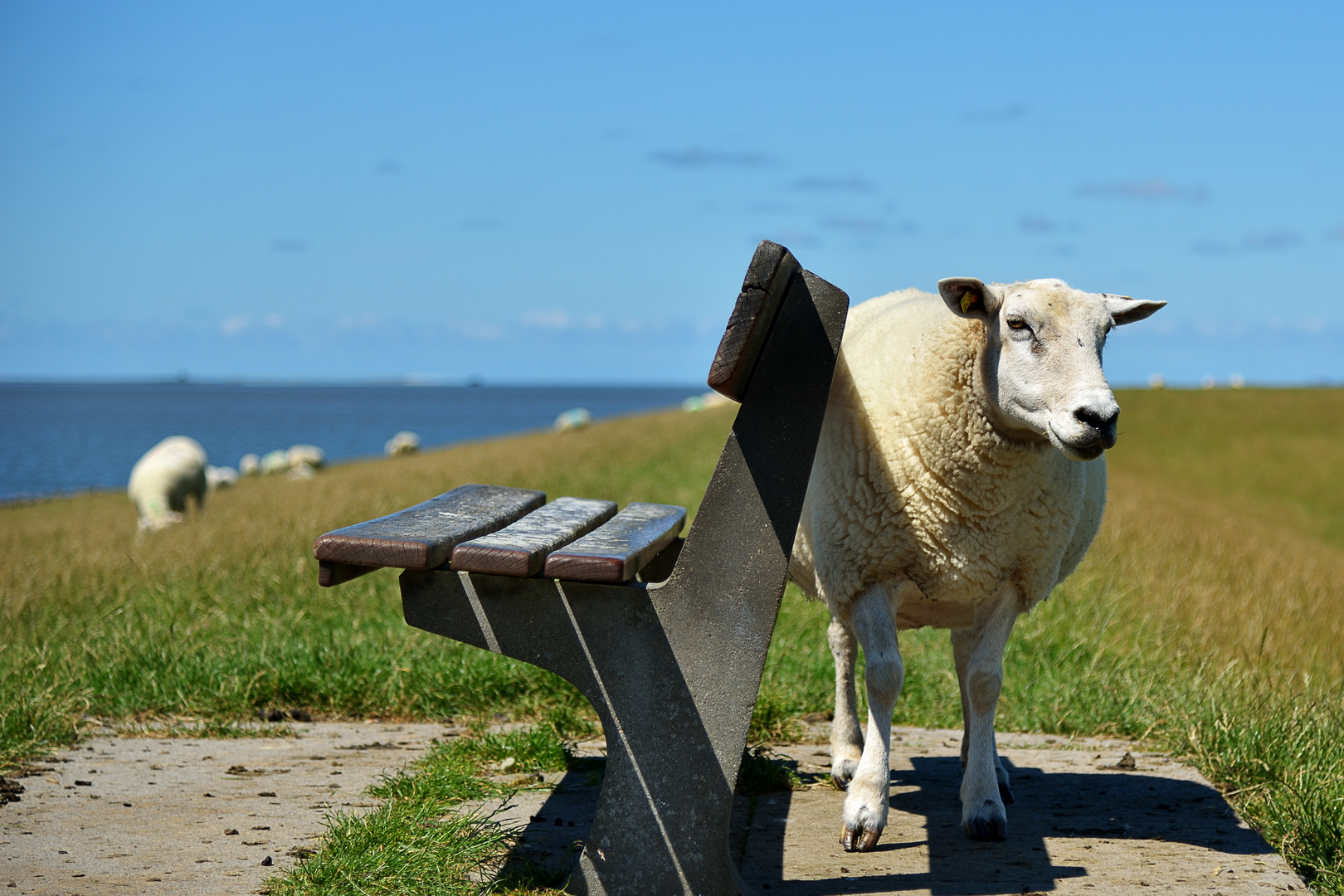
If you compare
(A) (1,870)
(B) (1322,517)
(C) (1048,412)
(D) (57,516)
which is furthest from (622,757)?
(D) (57,516)

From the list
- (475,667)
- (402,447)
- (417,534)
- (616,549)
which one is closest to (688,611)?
(616,549)

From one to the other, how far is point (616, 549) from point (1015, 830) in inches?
69.9

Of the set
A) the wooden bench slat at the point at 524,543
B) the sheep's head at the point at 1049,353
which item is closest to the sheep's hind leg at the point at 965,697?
the sheep's head at the point at 1049,353

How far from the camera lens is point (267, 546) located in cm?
749

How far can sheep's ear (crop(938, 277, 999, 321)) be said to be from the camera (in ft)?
10.6

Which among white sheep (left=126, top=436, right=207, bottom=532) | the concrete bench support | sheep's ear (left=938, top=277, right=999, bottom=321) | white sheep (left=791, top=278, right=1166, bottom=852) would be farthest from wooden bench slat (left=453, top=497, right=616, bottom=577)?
white sheep (left=126, top=436, right=207, bottom=532)

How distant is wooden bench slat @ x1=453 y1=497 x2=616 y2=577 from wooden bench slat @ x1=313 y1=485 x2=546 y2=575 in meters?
0.06

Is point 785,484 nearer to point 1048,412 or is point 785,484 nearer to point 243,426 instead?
point 1048,412

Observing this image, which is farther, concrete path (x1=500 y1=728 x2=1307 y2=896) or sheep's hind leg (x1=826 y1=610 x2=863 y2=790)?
sheep's hind leg (x1=826 y1=610 x2=863 y2=790)

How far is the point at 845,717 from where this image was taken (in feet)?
13.3

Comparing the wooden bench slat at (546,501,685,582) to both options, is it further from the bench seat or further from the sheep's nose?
the sheep's nose

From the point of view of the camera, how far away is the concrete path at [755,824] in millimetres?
3045

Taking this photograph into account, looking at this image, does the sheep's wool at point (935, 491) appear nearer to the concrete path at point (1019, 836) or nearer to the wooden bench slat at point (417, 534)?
the concrete path at point (1019, 836)

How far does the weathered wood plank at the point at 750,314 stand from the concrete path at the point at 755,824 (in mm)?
1462
